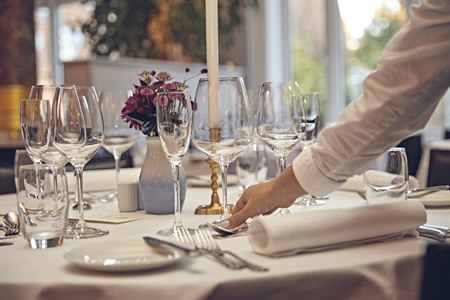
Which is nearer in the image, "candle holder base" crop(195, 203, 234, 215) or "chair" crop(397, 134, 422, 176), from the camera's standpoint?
"candle holder base" crop(195, 203, 234, 215)

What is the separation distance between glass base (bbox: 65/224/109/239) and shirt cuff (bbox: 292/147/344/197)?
42 cm

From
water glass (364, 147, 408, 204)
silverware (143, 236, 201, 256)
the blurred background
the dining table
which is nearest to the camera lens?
the dining table

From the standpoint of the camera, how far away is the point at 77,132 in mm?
1426

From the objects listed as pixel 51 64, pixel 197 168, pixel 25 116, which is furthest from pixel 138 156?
pixel 51 64

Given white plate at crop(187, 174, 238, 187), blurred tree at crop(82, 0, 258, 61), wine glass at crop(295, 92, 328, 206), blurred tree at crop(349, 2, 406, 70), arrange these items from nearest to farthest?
wine glass at crop(295, 92, 328, 206) < white plate at crop(187, 174, 238, 187) < blurred tree at crop(349, 2, 406, 70) < blurred tree at crop(82, 0, 258, 61)

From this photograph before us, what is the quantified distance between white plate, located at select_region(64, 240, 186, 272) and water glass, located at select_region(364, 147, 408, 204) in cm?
56

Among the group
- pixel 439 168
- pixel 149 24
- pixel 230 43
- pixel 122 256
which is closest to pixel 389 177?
pixel 122 256

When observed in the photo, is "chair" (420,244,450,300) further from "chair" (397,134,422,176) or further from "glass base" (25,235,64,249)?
"chair" (397,134,422,176)

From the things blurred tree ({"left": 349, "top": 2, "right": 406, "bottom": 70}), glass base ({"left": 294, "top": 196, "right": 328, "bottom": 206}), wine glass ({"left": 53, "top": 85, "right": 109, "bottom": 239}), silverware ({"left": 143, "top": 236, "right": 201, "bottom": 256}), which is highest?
blurred tree ({"left": 349, "top": 2, "right": 406, "bottom": 70})

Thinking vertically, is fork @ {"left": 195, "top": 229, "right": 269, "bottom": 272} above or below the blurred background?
below

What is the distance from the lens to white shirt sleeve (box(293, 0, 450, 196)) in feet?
3.69

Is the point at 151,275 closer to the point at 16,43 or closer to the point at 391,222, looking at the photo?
Answer: the point at 391,222

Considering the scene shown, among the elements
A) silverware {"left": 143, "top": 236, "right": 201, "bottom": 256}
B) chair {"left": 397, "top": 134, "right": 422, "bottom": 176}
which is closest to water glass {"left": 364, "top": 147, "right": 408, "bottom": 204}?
silverware {"left": 143, "top": 236, "right": 201, "bottom": 256}

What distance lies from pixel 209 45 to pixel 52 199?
561mm
